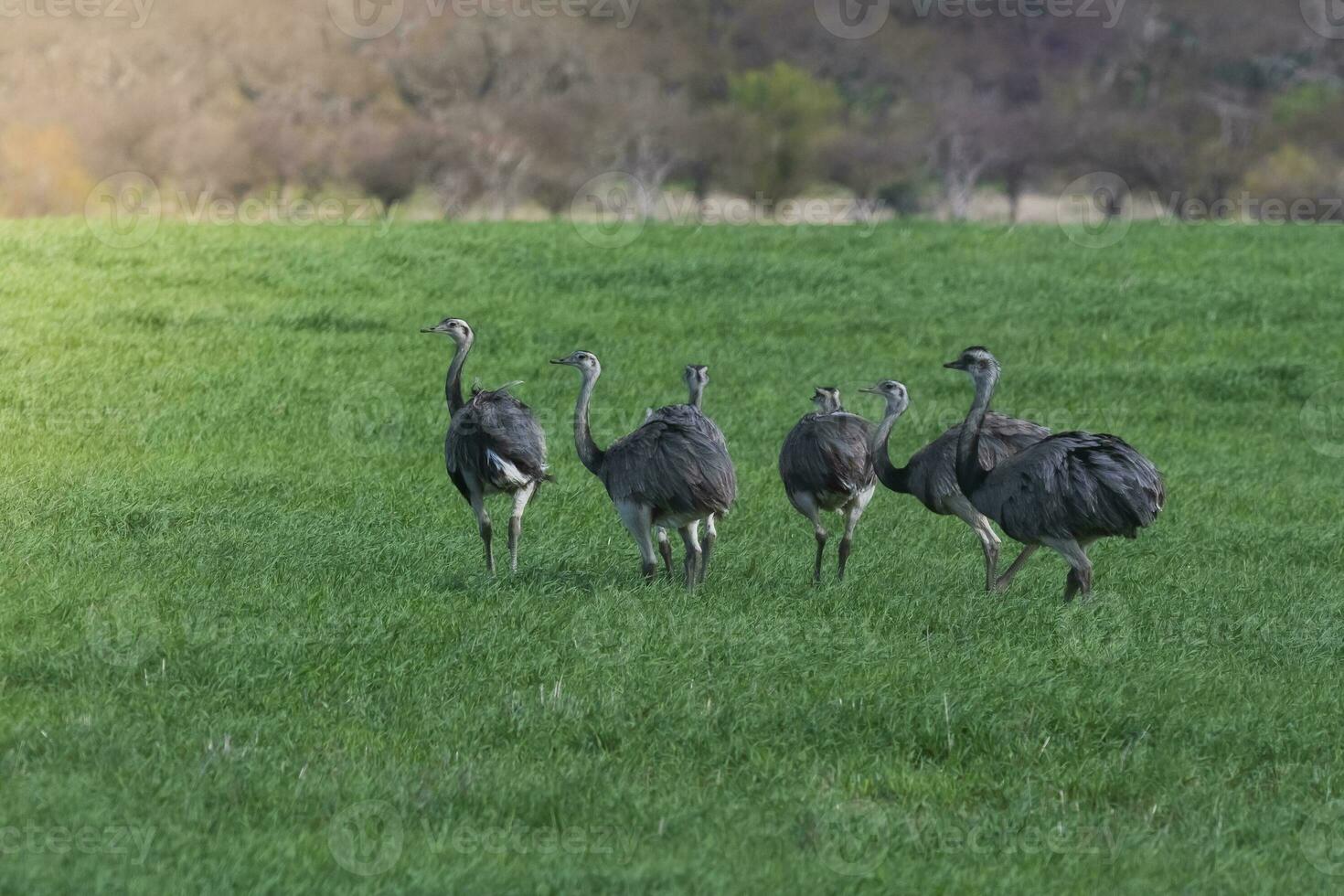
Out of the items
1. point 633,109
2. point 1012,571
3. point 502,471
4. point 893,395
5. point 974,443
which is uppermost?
point 633,109

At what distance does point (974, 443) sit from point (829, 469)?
1171 mm

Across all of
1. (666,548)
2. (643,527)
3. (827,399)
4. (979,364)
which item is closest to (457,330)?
(666,548)

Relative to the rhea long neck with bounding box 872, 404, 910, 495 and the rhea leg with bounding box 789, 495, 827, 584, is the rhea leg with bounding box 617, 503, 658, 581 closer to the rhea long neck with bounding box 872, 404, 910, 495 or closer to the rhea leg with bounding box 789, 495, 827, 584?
the rhea leg with bounding box 789, 495, 827, 584

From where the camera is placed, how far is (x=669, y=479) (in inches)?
455

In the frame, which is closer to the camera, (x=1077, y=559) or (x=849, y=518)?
(x=1077, y=559)

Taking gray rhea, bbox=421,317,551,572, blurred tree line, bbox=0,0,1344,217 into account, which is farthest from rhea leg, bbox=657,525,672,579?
blurred tree line, bbox=0,0,1344,217

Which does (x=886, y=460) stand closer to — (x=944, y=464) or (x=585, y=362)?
(x=944, y=464)

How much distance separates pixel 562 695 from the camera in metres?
9.06

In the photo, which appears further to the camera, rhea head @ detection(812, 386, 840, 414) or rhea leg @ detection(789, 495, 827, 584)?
rhea head @ detection(812, 386, 840, 414)

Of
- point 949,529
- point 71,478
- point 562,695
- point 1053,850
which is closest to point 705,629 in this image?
point 562,695

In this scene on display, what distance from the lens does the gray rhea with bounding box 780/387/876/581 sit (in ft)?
42.1

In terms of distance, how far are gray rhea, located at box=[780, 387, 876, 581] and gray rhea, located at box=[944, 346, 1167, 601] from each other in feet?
3.27

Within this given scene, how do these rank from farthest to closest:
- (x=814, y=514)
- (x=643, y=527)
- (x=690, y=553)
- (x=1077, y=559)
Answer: (x=814, y=514) < (x=690, y=553) < (x=643, y=527) < (x=1077, y=559)

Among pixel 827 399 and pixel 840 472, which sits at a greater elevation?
pixel 827 399
